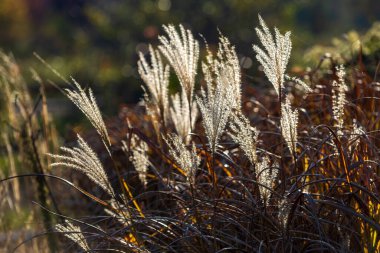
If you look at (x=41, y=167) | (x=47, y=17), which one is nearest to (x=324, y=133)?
(x=41, y=167)

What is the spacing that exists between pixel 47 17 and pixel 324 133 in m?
32.1

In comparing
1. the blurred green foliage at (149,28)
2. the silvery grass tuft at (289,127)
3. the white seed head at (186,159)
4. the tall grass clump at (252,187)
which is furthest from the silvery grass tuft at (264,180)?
the blurred green foliage at (149,28)

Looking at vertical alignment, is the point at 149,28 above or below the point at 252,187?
above

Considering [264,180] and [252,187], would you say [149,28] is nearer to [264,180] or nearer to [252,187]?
[252,187]

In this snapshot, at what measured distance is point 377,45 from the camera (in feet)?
16.9

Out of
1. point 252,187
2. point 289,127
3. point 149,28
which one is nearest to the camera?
point 289,127

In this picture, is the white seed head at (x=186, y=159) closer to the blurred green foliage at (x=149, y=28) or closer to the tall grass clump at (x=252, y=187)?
the tall grass clump at (x=252, y=187)

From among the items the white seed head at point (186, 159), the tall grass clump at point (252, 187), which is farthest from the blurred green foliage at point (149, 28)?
the white seed head at point (186, 159)

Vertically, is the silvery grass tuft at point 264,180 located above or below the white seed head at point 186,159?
below

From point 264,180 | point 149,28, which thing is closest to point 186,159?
point 264,180

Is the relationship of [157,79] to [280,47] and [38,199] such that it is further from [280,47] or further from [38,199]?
[38,199]

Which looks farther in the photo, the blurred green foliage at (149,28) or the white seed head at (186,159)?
the blurred green foliage at (149,28)

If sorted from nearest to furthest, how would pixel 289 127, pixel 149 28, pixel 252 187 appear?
pixel 289 127 → pixel 252 187 → pixel 149 28

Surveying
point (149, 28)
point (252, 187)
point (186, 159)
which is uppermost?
point (149, 28)
